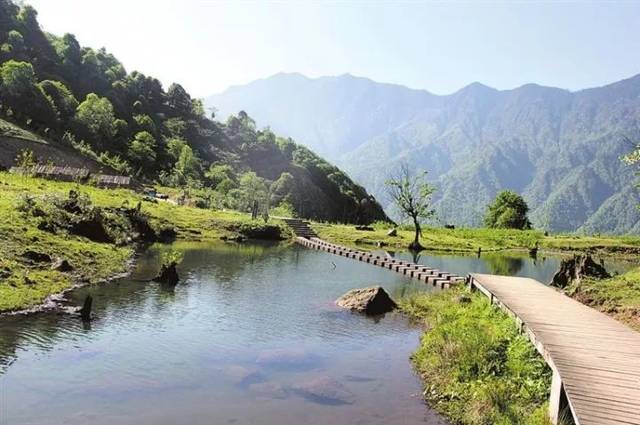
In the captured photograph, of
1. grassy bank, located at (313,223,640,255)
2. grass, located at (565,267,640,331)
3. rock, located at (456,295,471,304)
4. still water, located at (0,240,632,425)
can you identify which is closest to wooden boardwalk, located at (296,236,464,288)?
grassy bank, located at (313,223,640,255)

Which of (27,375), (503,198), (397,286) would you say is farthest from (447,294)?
(503,198)

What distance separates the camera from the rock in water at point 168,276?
148ft

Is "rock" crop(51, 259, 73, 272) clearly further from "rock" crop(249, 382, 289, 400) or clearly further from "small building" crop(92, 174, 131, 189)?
"small building" crop(92, 174, 131, 189)

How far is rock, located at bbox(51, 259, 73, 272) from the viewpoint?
133 feet

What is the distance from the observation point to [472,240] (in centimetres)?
11256

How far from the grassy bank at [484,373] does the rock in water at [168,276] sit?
22251mm

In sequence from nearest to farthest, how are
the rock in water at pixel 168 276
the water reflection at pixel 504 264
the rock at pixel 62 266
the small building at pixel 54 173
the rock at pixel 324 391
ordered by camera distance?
the rock at pixel 324 391 < the rock at pixel 62 266 < the rock in water at pixel 168 276 < the water reflection at pixel 504 264 < the small building at pixel 54 173

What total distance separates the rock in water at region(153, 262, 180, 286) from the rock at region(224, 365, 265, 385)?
66.0 ft

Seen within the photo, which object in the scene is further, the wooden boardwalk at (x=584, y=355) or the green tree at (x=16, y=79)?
the green tree at (x=16, y=79)

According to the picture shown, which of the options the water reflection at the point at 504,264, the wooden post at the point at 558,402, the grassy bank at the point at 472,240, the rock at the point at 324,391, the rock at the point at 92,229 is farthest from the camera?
the grassy bank at the point at 472,240

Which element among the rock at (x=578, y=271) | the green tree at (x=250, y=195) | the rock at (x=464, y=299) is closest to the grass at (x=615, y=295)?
the rock at (x=578, y=271)

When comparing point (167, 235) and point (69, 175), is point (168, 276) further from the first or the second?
point (69, 175)

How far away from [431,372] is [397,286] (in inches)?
1057

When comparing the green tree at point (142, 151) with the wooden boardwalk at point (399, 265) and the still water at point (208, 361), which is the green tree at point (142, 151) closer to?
the wooden boardwalk at point (399, 265)
